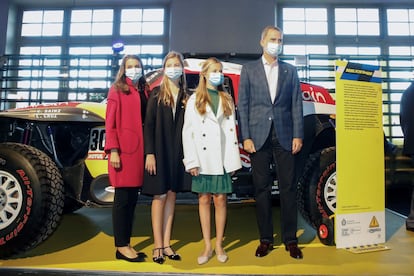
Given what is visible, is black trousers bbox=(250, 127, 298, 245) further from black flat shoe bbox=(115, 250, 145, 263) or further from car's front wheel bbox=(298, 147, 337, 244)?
black flat shoe bbox=(115, 250, 145, 263)

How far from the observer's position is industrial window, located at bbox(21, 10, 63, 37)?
11211mm

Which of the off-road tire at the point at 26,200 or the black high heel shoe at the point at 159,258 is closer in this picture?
the black high heel shoe at the point at 159,258

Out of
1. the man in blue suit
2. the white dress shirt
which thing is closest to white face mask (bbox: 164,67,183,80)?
the man in blue suit

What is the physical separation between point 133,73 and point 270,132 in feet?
3.94

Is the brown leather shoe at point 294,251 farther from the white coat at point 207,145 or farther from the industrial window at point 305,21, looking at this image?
the industrial window at point 305,21

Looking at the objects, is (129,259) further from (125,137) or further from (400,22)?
(400,22)

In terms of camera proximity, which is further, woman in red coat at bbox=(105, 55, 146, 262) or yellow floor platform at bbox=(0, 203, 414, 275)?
woman in red coat at bbox=(105, 55, 146, 262)

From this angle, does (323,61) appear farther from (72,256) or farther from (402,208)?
(72,256)

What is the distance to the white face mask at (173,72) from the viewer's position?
9.04ft

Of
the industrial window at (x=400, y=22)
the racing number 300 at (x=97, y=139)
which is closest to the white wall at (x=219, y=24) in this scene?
the industrial window at (x=400, y=22)

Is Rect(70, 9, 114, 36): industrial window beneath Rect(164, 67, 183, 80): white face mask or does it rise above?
above

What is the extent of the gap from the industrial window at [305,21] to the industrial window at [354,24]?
40cm

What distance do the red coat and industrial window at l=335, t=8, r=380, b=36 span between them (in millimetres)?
9746

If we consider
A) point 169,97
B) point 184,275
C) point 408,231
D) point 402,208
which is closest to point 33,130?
point 169,97
